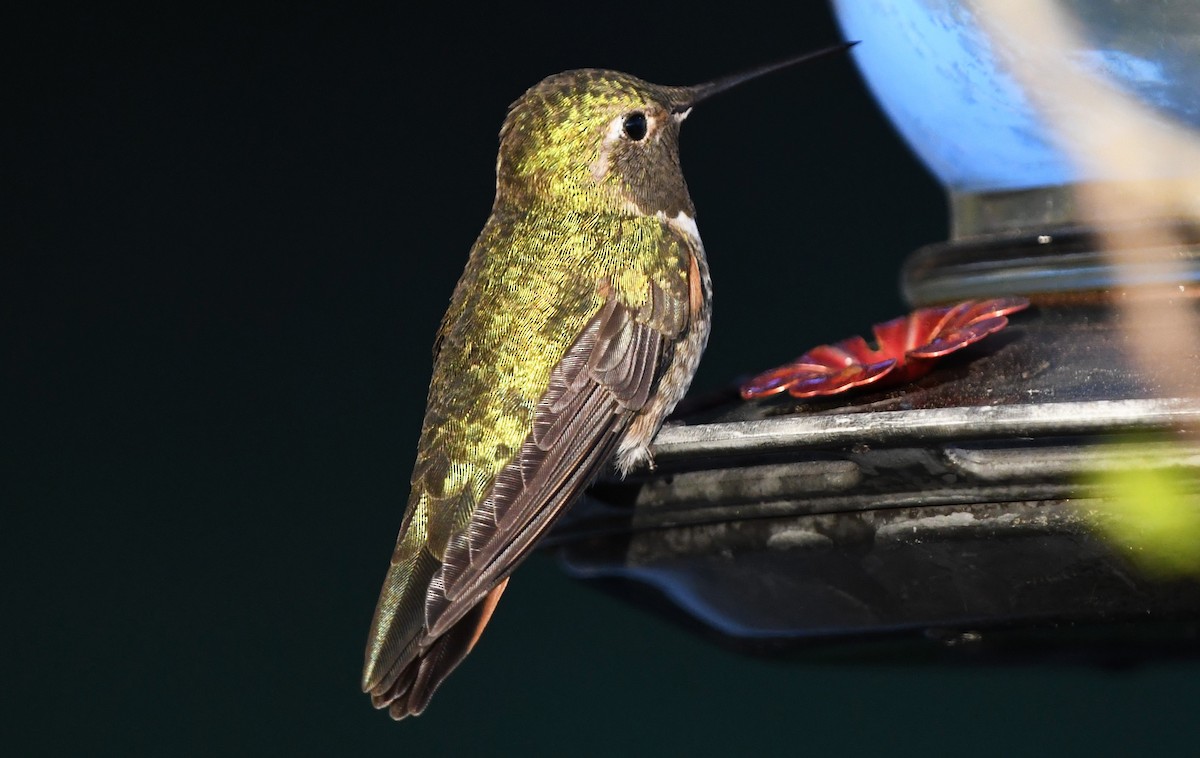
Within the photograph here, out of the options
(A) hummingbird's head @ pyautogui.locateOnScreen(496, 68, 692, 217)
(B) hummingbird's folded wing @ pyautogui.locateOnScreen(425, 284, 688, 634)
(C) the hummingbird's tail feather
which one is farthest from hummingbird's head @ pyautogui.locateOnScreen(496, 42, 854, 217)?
(C) the hummingbird's tail feather

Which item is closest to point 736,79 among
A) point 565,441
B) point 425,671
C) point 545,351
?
point 545,351

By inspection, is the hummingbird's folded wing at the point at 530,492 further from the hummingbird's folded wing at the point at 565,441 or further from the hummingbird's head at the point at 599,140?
the hummingbird's head at the point at 599,140

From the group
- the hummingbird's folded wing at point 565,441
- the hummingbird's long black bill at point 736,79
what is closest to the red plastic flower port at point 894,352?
the hummingbird's folded wing at point 565,441

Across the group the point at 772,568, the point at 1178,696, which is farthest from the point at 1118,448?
the point at 1178,696

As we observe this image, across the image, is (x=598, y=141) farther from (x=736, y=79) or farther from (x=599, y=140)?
(x=736, y=79)

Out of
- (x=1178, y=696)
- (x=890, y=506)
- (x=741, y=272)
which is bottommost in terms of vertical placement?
(x=1178, y=696)

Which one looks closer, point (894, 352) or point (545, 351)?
point (894, 352)

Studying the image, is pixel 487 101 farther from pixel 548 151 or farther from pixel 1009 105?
pixel 1009 105
